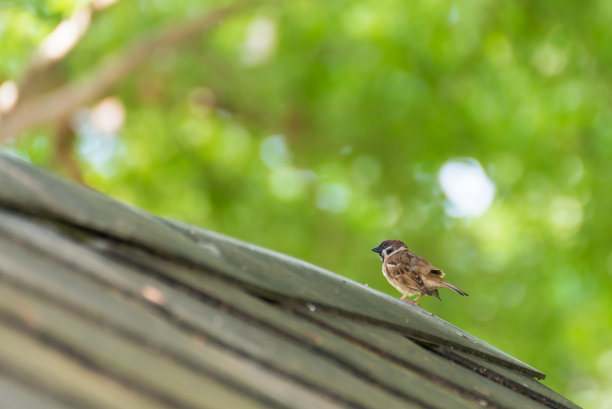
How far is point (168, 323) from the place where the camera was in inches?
63.3

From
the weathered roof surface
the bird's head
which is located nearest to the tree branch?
the bird's head

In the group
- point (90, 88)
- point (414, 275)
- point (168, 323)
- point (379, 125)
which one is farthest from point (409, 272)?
point (379, 125)

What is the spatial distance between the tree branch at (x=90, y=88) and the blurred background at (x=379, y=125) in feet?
0.13

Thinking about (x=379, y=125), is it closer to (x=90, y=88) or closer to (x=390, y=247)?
(x=90, y=88)

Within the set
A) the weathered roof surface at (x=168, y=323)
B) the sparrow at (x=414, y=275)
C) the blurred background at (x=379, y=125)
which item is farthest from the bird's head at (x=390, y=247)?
the blurred background at (x=379, y=125)

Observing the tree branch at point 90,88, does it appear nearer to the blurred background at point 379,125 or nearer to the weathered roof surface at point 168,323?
the blurred background at point 379,125

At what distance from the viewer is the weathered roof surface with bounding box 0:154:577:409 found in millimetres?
1418

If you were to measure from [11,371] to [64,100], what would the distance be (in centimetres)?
841

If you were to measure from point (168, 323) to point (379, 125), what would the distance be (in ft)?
33.0

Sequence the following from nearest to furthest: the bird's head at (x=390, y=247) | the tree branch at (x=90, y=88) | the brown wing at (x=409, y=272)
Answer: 1. the brown wing at (x=409, y=272)
2. the bird's head at (x=390, y=247)
3. the tree branch at (x=90, y=88)

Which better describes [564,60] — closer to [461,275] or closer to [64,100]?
[461,275]

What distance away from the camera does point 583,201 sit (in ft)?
33.6

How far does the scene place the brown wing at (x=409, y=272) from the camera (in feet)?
14.2

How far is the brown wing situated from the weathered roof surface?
2010mm
